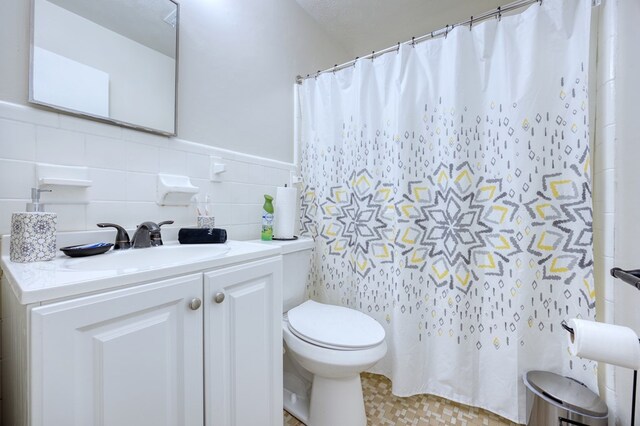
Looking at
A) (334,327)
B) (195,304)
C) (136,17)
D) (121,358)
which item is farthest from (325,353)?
(136,17)

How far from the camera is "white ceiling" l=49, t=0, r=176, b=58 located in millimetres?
920

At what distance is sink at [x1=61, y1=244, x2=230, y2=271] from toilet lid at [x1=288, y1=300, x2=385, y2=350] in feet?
1.61

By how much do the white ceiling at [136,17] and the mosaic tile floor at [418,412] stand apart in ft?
5.78

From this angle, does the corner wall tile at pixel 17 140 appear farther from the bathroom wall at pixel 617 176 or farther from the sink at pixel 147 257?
the bathroom wall at pixel 617 176

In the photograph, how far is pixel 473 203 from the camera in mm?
1246

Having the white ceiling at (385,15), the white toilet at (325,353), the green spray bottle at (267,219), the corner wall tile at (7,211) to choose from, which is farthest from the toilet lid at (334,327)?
the white ceiling at (385,15)

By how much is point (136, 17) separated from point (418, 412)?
6.99 ft

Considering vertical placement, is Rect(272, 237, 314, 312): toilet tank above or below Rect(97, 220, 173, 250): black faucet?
below

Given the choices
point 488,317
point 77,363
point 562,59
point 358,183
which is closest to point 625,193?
point 562,59

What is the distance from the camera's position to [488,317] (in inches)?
48.1

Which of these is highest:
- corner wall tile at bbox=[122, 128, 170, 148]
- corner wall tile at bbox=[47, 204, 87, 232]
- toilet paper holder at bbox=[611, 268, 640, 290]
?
corner wall tile at bbox=[122, 128, 170, 148]

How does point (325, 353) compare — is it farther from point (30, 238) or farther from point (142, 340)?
point (30, 238)

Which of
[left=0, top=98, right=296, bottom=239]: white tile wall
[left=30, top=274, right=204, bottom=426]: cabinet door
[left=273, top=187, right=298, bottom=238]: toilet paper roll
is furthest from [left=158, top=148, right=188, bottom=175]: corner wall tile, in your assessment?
[left=30, top=274, right=204, bottom=426]: cabinet door

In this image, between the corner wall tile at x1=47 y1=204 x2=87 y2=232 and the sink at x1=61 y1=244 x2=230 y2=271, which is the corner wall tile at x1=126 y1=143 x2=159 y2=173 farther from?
the sink at x1=61 y1=244 x2=230 y2=271
